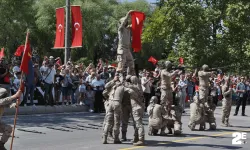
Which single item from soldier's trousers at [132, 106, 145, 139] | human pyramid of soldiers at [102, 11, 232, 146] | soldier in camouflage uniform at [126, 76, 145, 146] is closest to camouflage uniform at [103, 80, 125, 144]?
human pyramid of soldiers at [102, 11, 232, 146]

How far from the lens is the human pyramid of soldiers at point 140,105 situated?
11.4 m

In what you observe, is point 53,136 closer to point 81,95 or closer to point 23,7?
point 81,95

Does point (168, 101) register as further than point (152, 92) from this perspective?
No

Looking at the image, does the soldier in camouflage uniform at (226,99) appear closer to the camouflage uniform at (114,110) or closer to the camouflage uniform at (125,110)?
the camouflage uniform at (125,110)

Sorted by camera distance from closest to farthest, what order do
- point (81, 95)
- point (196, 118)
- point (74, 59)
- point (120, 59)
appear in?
point (196, 118) → point (120, 59) → point (81, 95) → point (74, 59)

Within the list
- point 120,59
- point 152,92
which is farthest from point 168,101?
point 152,92

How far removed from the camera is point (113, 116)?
11398mm

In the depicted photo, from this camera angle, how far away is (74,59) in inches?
1941

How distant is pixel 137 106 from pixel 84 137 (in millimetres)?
2166

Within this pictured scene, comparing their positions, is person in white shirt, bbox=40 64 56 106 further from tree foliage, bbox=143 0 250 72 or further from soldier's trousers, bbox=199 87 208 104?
tree foliage, bbox=143 0 250 72

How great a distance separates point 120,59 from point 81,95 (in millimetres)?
4902

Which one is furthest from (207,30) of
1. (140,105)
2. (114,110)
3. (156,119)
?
(114,110)

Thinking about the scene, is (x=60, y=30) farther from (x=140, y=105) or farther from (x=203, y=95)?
(x=140, y=105)

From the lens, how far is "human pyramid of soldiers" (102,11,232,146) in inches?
448
